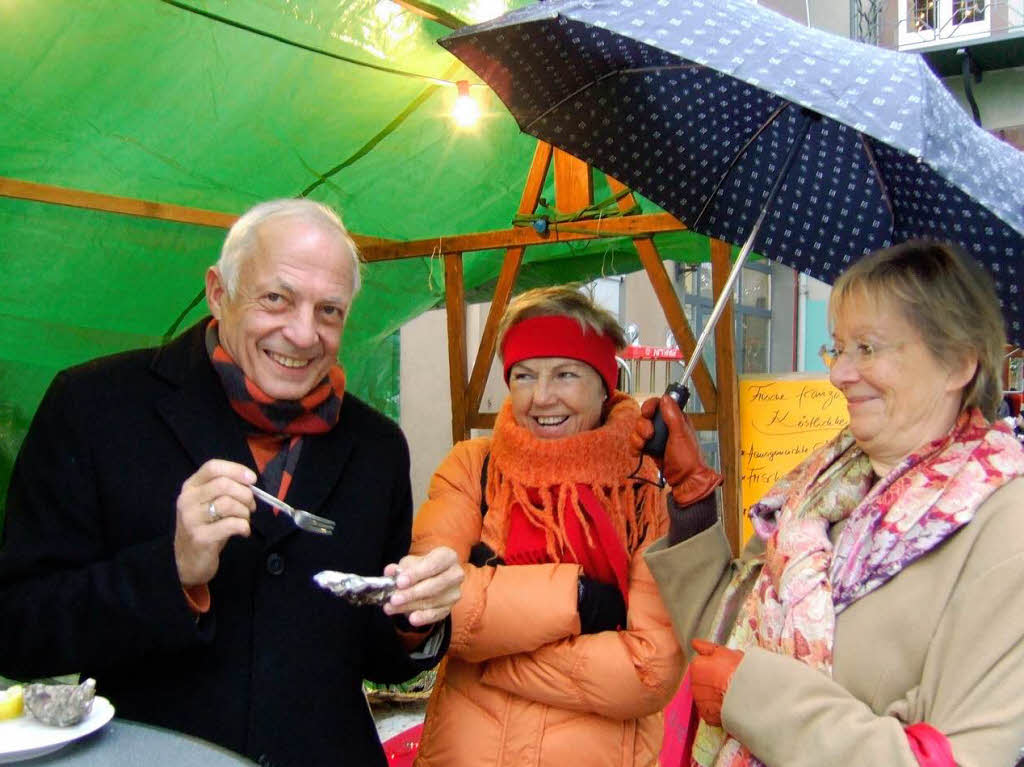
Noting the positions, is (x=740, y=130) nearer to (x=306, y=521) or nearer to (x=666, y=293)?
(x=666, y=293)

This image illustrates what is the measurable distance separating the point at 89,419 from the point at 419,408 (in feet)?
16.2

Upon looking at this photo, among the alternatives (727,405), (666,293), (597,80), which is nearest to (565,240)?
(666,293)

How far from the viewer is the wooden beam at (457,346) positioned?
375 centimetres

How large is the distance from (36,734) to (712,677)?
1133 millimetres

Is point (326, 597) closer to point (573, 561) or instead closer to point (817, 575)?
point (573, 561)

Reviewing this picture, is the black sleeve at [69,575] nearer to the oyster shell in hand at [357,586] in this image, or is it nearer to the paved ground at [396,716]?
the oyster shell in hand at [357,586]

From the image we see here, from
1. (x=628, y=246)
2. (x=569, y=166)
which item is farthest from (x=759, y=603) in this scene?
(x=628, y=246)

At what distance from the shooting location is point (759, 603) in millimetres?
1738

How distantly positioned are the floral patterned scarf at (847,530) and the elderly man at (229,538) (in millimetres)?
Result: 617

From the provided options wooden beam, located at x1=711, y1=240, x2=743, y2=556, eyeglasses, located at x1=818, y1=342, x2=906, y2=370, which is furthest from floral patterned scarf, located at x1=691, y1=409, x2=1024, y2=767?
wooden beam, located at x1=711, y1=240, x2=743, y2=556

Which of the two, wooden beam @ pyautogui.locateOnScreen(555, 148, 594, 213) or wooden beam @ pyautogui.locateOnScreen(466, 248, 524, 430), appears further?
wooden beam @ pyautogui.locateOnScreen(466, 248, 524, 430)

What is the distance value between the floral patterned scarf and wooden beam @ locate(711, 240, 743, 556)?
1.42 meters

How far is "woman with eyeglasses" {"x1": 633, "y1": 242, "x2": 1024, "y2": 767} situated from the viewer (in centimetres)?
137

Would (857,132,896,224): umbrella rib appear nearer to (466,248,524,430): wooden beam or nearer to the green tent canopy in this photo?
the green tent canopy
